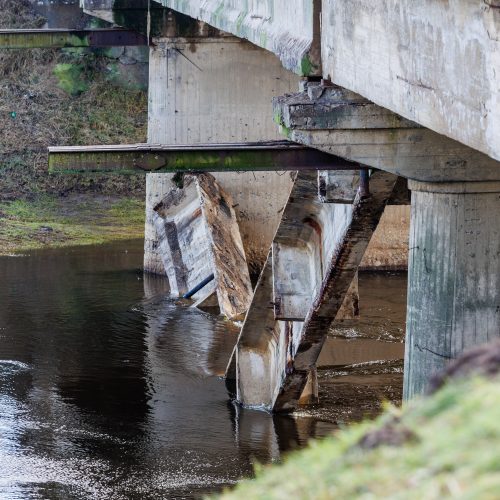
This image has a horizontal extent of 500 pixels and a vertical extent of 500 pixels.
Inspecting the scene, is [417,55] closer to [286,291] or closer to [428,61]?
[428,61]

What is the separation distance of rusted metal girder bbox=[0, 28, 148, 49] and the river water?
146 inches

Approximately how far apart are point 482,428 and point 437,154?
20.1 feet

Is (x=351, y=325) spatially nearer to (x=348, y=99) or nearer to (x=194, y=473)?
(x=194, y=473)

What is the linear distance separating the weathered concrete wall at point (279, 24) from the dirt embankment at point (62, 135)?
8.51 meters

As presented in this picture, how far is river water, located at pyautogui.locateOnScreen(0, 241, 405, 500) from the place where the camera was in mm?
11367

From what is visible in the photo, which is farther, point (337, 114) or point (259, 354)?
point (259, 354)

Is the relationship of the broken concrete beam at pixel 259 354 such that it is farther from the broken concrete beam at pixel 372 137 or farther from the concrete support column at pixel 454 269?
the concrete support column at pixel 454 269

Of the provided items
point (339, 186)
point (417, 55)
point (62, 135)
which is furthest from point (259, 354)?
point (62, 135)

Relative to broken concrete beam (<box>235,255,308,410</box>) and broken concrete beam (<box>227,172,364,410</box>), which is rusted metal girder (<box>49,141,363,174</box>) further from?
broken concrete beam (<box>235,255,308,410</box>)

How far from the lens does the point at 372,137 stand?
9.92 m

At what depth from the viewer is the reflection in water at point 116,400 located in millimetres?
11266

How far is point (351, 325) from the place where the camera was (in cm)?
1833

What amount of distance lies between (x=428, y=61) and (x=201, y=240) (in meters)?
12.9

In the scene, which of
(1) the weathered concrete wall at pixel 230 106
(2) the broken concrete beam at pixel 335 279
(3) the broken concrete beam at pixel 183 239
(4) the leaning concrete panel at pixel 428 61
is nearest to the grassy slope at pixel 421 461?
(4) the leaning concrete panel at pixel 428 61
